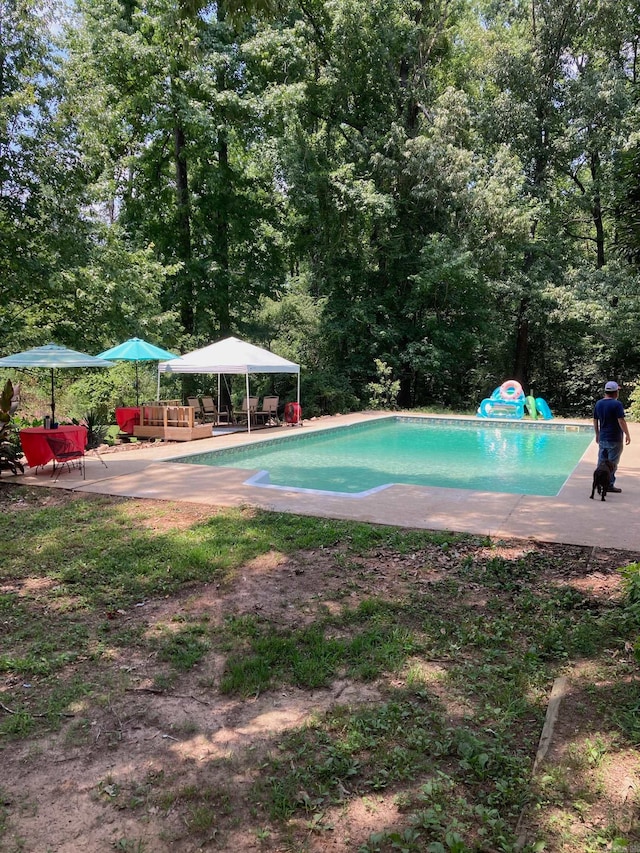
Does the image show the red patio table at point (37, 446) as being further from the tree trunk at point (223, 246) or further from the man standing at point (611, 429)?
the tree trunk at point (223, 246)

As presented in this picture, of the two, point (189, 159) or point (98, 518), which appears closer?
point (98, 518)

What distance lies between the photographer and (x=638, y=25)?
4758mm

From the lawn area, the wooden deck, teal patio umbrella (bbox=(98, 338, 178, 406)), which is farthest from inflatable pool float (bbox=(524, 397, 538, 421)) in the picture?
the lawn area

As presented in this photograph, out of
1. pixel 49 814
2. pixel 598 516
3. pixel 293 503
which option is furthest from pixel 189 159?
pixel 49 814

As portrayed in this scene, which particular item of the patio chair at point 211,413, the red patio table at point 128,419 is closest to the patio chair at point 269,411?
the patio chair at point 211,413

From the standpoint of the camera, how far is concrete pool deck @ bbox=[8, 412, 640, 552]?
5.84 meters

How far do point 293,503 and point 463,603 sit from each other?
125 inches

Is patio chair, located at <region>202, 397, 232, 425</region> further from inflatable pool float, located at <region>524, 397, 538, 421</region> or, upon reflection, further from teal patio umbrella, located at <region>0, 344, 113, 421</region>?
inflatable pool float, located at <region>524, 397, 538, 421</region>

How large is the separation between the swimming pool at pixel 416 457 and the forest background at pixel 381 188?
3479 mm

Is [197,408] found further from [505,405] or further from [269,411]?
[505,405]

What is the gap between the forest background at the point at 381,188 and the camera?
1730cm

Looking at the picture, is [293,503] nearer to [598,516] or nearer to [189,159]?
[598,516]

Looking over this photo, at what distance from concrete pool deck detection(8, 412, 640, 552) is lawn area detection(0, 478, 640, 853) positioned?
2.20 ft

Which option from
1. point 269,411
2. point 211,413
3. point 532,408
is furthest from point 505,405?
point 211,413
